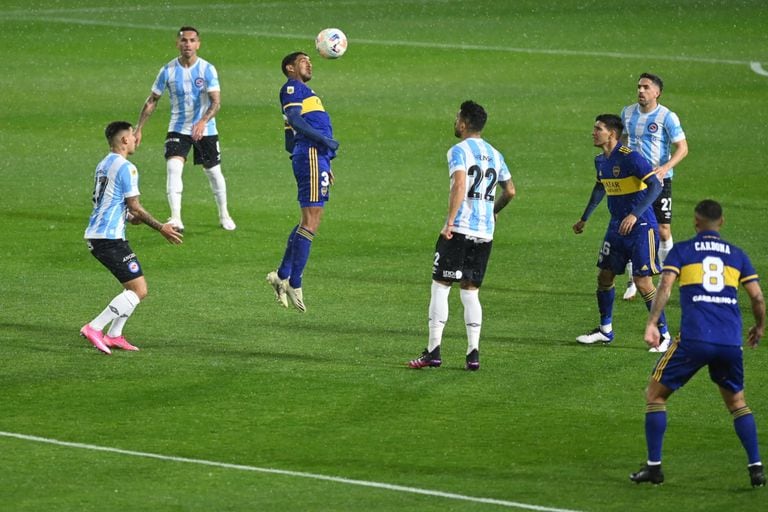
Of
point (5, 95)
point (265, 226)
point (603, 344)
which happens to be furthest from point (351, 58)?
point (603, 344)

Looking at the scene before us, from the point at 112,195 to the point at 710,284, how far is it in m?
5.95

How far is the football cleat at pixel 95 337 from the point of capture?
13.9 metres

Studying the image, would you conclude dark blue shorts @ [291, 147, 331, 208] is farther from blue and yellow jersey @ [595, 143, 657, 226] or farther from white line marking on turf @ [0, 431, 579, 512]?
white line marking on turf @ [0, 431, 579, 512]

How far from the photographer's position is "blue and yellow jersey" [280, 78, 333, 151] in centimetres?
1521

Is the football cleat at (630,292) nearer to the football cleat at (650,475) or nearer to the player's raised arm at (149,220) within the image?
the player's raised arm at (149,220)

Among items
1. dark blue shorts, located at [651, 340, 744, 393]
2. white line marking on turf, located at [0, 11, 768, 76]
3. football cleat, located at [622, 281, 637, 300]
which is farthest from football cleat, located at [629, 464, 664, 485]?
white line marking on turf, located at [0, 11, 768, 76]

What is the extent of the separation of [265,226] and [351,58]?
54.9 feet

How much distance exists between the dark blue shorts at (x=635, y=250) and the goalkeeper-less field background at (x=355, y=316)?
79 centimetres

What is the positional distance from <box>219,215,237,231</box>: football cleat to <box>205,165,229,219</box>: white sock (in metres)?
0.06

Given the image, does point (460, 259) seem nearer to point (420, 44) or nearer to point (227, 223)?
point (227, 223)

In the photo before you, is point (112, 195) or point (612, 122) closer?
point (112, 195)

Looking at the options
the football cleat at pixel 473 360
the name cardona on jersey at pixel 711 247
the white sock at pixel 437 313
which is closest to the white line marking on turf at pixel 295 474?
the name cardona on jersey at pixel 711 247

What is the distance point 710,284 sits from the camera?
1021 cm

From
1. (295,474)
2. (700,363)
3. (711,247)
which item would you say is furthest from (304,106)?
(700,363)
